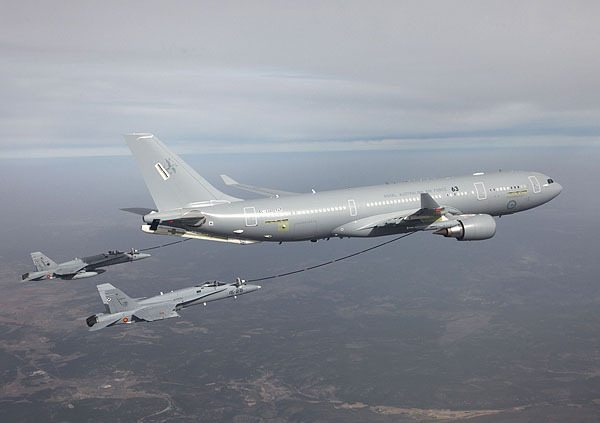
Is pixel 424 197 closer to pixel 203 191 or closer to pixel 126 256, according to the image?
pixel 203 191

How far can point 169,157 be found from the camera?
4778cm

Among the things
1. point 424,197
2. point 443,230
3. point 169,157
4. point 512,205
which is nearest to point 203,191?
point 169,157

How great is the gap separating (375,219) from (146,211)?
2604 centimetres

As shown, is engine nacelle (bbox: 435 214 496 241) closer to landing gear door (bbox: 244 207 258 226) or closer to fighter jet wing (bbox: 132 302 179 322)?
landing gear door (bbox: 244 207 258 226)

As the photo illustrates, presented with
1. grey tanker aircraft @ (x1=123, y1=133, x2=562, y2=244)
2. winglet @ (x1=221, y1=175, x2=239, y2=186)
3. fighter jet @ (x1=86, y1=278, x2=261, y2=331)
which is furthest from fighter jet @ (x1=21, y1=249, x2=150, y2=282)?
grey tanker aircraft @ (x1=123, y1=133, x2=562, y2=244)

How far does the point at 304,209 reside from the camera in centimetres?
5025

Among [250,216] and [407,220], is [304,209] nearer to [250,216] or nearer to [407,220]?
[250,216]

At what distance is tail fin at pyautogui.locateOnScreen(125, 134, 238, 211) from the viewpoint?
46719 millimetres

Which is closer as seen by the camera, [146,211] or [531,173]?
[146,211]

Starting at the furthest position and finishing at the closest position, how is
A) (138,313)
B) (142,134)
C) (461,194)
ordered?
(138,313), (461,194), (142,134)

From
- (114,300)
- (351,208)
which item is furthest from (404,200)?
(114,300)

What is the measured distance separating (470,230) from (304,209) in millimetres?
19437

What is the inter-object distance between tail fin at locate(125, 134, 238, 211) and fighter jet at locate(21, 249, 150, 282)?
2084cm

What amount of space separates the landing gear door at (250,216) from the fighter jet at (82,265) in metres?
25.9
